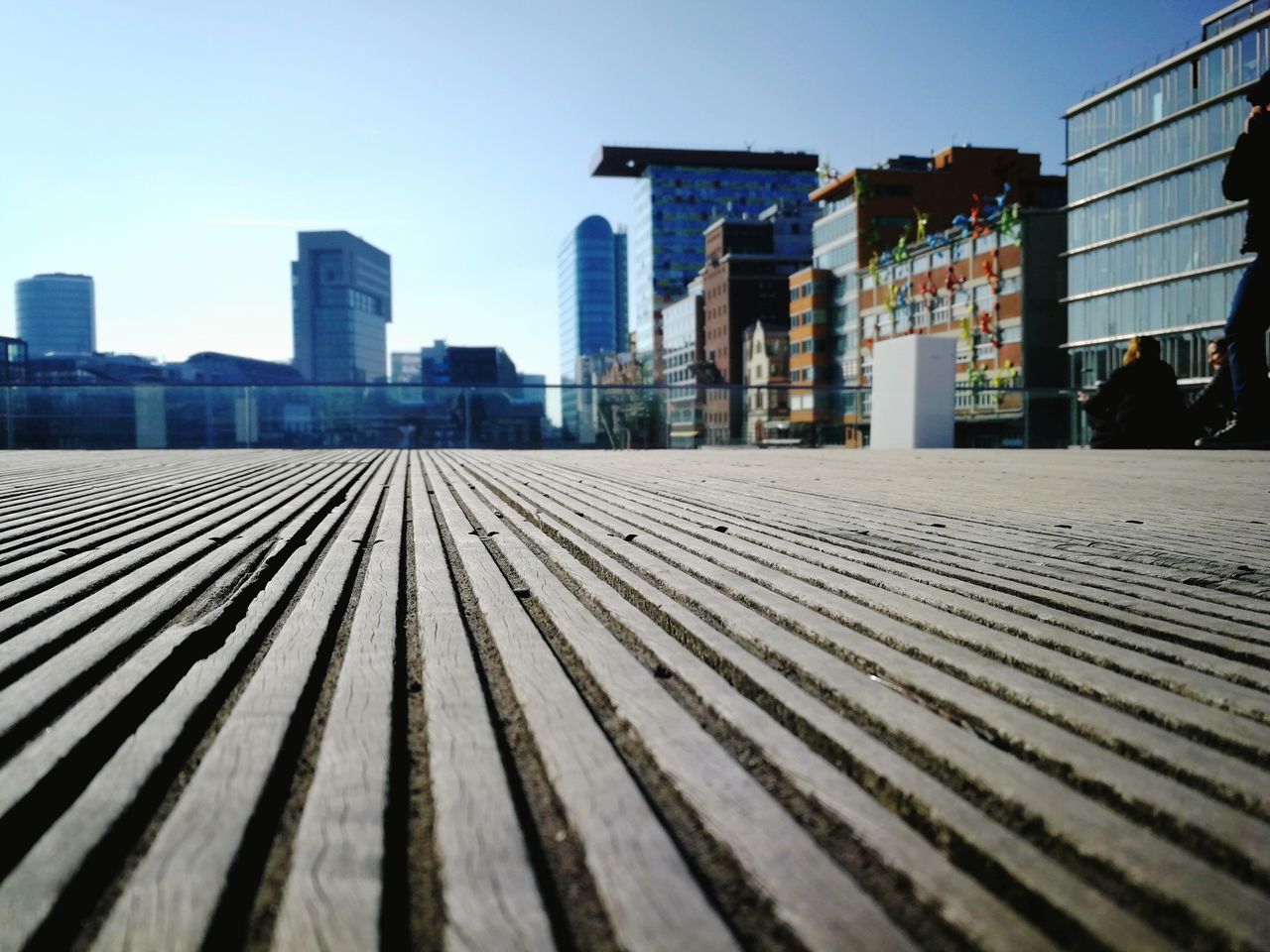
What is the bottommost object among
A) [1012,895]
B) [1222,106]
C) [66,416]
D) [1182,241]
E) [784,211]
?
[1012,895]

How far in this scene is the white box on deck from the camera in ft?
50.5

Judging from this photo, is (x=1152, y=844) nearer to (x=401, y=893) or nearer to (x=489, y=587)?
(x=401, y=893)

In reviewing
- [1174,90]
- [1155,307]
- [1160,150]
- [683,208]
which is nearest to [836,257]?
[1160,150]

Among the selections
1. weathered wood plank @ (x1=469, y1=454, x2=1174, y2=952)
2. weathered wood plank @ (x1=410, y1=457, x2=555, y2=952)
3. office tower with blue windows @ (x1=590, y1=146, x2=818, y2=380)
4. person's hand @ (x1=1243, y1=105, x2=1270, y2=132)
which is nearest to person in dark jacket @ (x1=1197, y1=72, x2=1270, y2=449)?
person's hand @ (x1=1243, y1=105, x2=1270, y2=132)

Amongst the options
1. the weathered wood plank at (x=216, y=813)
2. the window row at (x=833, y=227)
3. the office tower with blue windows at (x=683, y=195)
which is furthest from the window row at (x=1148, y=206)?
the office tower with blue windows at (x=683, y=195)

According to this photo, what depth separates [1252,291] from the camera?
313 inches

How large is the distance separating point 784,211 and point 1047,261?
6044cm

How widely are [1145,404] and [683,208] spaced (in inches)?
5415

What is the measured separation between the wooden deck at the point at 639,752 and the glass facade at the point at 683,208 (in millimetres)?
142033

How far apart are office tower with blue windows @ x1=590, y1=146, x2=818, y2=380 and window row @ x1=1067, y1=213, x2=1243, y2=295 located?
295 feet

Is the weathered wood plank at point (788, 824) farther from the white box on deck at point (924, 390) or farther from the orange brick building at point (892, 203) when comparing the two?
the orange brick building at point (892, 203)

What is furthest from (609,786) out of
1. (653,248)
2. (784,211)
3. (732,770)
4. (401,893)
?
(653,248)

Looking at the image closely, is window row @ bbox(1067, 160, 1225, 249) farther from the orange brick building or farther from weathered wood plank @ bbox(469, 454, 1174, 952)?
weathered wood plank @ bbox(469, 454, 1174, 952)

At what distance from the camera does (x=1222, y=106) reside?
44.7m
